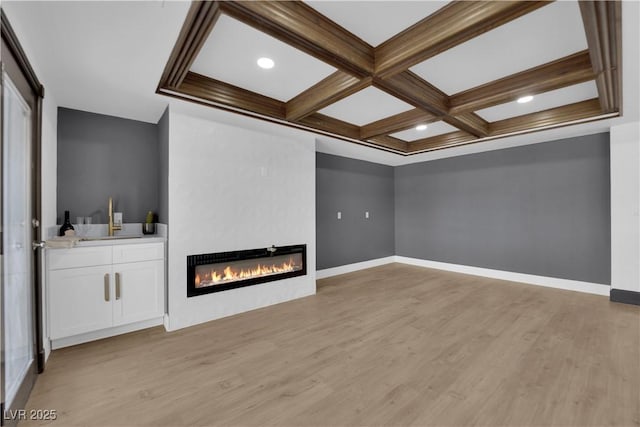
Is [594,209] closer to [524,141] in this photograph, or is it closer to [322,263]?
[524,141]

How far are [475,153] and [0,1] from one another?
20.2 ft

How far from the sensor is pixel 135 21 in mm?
1729

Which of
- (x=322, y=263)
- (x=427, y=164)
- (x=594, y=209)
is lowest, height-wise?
(x=322, y=263)

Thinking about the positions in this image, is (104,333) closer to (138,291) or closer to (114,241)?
(138,291)

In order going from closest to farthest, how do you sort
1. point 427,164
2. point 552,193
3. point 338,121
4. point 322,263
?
1. point 338,121
2. point 552,193
3. point 322,263
4. point 427,164

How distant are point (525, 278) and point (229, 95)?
17.8ft

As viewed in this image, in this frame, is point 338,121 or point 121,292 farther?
point 338,121

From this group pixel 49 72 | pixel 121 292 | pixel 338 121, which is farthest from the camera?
pixel 338 121

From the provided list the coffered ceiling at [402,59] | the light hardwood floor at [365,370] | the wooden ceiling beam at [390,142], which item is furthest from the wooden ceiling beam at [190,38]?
the wooden ceiling beam at [390,142]

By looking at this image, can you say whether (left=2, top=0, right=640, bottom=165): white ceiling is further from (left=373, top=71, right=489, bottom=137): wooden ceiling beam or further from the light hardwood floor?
the light hardwood floor

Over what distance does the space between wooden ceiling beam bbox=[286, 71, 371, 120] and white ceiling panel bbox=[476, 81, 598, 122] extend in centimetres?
217

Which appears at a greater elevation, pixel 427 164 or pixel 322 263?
pixel 427 164

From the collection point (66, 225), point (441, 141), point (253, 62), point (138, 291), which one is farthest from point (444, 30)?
point (66, 225)

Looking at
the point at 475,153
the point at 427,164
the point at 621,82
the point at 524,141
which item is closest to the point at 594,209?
the point at 524,141
